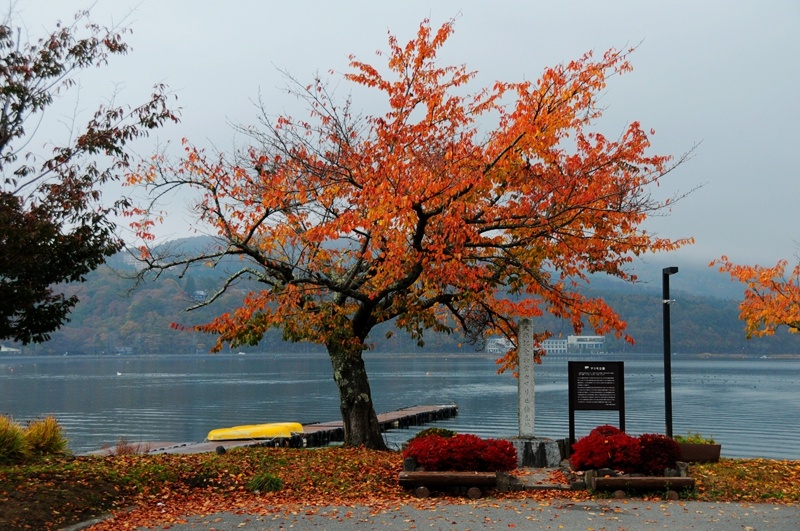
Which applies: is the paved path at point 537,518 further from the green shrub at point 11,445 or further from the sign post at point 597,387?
the green shrub at point 11,445

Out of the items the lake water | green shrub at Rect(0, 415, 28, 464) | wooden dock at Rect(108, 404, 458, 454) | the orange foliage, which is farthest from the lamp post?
the lake water

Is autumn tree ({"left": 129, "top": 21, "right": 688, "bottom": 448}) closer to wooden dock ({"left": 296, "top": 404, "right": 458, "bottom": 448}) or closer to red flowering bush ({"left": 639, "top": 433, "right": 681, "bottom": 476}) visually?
red flowering bush ({"left": 639, "top": 433, "right": 681, "bottom": 476})

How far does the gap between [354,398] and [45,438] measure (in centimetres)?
635

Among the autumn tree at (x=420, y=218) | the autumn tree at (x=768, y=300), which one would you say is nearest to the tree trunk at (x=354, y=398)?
the autumn tree at (x=420, y=218)

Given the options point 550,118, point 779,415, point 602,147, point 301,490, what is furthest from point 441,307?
point 779,415

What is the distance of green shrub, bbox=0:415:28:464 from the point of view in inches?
567

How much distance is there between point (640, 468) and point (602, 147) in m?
7.08

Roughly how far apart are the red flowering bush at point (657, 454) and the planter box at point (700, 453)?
226 cm

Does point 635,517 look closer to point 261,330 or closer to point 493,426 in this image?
point 261,330

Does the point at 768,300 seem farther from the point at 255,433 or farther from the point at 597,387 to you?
the point at 255,433

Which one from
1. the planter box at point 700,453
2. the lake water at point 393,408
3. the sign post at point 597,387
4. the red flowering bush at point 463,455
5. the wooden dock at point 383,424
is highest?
the sign post at point 597,387

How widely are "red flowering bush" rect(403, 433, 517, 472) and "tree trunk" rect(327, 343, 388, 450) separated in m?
5.77

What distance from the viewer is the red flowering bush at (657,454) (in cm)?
1226

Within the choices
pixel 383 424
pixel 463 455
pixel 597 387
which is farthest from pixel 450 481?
pixel 383 424
